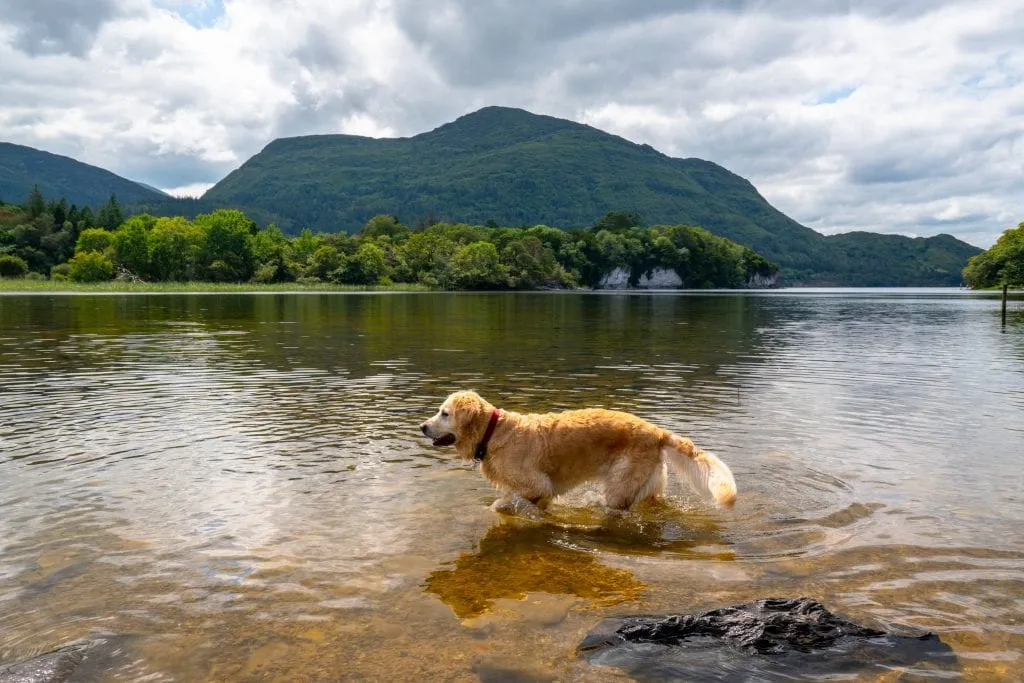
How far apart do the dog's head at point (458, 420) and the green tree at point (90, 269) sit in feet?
504

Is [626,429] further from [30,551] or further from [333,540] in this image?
[30,551]

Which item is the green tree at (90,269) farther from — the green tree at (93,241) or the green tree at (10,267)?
the green tree at (93,241)

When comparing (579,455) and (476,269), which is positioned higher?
(476,269)

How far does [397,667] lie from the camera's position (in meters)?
5.38

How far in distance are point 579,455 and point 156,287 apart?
131598 millimetres

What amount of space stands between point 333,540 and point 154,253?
169 meters

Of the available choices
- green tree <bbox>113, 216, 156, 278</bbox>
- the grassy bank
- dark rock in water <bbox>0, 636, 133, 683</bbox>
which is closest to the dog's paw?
dark rock in water <bbox>0, 636, 133, 683</bbox>

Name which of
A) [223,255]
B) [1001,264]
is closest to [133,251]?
[223,255]

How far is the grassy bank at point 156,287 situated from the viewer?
338 ft

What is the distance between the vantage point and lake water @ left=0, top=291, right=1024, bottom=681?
232 inches

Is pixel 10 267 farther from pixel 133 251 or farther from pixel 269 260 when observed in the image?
pixel 269 260

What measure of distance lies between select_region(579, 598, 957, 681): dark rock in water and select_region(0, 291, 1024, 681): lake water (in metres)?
0.30

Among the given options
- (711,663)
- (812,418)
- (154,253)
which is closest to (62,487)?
(711,663)

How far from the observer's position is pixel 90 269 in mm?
138375
